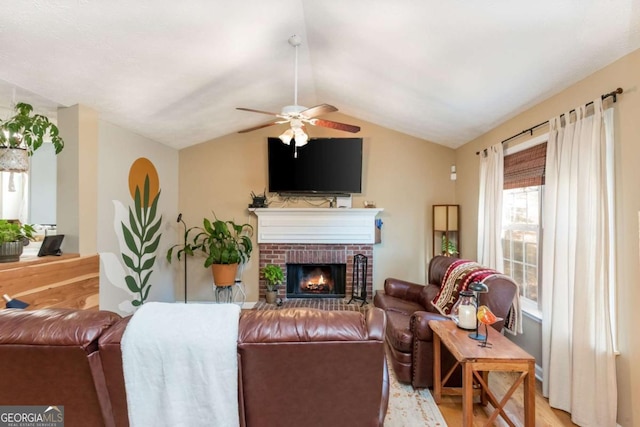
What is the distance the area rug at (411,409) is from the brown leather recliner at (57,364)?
5.71 ft

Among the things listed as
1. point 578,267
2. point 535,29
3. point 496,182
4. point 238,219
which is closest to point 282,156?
point 238,219

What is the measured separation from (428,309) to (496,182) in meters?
1.53

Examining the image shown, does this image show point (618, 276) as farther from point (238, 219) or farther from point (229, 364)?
point (238, 219)

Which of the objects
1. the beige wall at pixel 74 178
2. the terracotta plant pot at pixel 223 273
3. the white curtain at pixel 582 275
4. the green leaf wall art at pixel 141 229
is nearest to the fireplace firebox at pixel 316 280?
the terracotta plant pot at pixel 223 273

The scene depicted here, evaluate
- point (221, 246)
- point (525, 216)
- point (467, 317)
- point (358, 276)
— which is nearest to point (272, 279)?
point (221, 246)

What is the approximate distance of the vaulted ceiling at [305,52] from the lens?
1.92m

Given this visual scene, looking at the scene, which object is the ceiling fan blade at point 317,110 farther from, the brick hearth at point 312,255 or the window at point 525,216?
the brick hearth at point 312,255

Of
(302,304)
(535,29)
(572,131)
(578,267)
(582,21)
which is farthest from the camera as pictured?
(302,304)

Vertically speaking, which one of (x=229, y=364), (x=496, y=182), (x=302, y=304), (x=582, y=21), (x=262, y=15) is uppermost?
(x=262, y=15)

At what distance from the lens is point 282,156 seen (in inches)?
183

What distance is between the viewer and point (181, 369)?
4.02ft

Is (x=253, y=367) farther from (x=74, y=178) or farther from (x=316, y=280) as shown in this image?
(x=316, y=280)

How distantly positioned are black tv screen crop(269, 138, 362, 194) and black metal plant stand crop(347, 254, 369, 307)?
1.02m

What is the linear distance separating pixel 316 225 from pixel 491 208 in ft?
7.56
